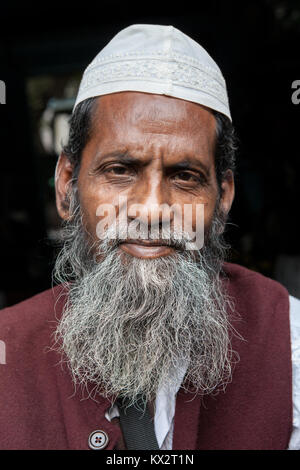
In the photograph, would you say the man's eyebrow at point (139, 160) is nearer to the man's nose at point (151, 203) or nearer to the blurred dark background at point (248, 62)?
the man's nose at point (151, 203)

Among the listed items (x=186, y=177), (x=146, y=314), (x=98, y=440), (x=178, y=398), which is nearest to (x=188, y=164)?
(x=186, y=177)

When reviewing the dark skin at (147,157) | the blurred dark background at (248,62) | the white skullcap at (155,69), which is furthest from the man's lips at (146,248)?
the blurred dark background at (248,62)

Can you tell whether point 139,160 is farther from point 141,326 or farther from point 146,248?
point 141,326

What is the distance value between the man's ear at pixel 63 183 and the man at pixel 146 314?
11 centimetres

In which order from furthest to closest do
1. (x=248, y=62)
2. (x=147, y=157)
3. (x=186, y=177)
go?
(x=248, y=62), (x=186, y=177), (x=147, y=157)

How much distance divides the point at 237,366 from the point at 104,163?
0.99 m

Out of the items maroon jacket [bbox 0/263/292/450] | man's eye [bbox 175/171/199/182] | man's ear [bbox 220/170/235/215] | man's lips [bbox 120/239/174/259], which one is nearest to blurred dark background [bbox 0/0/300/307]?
man's ear [bbox 220/170/235/215]

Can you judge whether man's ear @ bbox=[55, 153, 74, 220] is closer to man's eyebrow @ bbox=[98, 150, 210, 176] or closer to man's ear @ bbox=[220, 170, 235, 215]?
man's eyebrow @ bbox=[98, 150, 210, 176]

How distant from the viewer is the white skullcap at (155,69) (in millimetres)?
1789

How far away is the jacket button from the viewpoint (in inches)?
62.5

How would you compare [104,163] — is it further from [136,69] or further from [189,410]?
[189,410]

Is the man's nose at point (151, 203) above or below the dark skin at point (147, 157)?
below

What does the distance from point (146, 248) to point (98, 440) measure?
698 millimetres

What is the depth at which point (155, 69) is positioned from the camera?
5.92 feet
